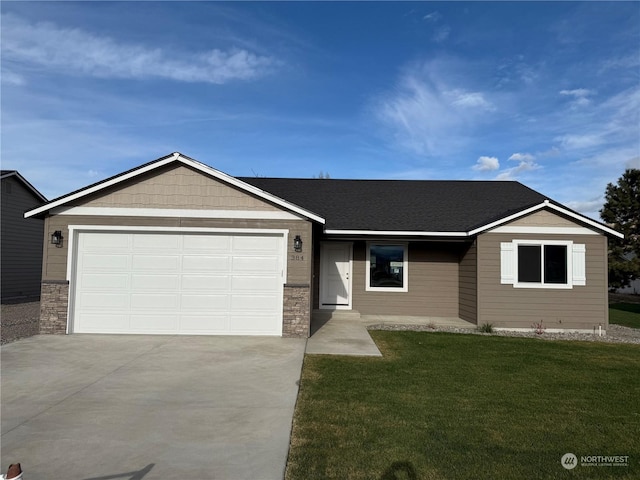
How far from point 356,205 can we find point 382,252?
200cm

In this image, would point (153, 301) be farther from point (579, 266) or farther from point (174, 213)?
point (579, 266)

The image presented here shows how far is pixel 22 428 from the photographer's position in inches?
175

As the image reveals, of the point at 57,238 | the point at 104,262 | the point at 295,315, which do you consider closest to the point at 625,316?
the point at 295,315

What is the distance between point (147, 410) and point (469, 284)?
989 cm

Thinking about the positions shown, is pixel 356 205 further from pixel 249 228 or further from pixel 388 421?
pixel 388 421

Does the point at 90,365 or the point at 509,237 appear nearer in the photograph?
the point at 90,365

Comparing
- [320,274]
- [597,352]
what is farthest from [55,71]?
[597,352]

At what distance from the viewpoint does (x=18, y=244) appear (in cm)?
1792

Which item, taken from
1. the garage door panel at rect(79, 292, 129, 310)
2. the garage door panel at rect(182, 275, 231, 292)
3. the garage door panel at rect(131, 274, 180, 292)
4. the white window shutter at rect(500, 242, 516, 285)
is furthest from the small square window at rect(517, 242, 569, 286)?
the garage door panel at rect(79, 292, 129, 310)

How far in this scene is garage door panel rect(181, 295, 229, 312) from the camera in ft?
31.6

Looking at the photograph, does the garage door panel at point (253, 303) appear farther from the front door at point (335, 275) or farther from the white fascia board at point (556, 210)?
the white fascia board at point (556, 210)

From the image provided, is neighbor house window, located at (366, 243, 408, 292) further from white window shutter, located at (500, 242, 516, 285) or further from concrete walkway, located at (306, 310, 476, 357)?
white window shutter, located at (500, 242, 516, 285)

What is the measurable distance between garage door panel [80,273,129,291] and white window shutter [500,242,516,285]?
9753 mm

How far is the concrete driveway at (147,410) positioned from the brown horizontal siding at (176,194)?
3.23 metres
